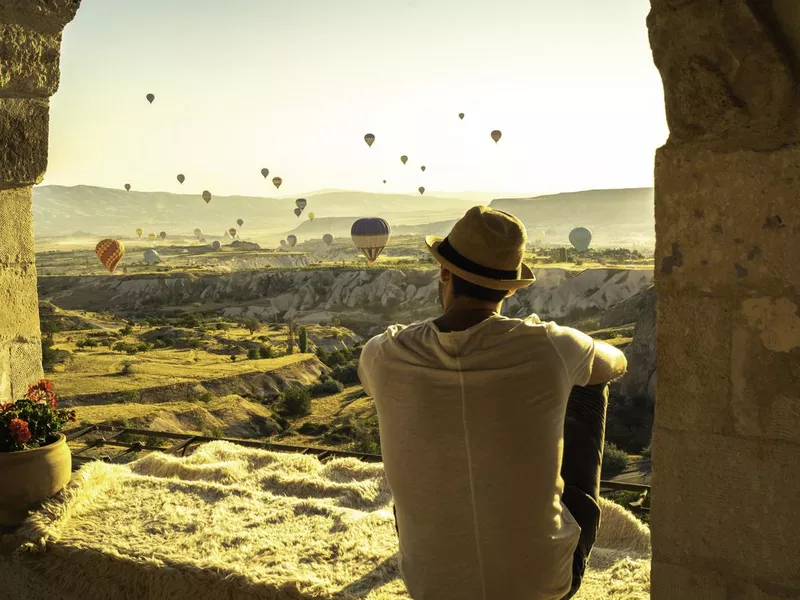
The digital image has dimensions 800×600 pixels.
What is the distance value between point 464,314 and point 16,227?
8.24 ft

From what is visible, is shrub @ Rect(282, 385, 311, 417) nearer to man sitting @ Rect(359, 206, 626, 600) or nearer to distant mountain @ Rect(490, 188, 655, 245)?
man sitting @ Rect(359, 206, 626, 600)

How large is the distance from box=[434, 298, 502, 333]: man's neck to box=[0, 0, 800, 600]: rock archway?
399 millimetres

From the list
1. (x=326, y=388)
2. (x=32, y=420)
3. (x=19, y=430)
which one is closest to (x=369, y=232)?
(x=326, y=388)

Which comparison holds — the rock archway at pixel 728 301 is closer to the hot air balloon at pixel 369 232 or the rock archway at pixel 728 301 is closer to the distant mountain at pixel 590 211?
the hot air balloon at pixel 369 232

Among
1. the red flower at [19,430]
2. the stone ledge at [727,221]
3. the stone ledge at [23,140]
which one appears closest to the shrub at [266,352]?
the stone ledge at [23,140]

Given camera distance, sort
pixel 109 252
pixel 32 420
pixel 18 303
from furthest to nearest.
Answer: pixel 109 252
pixel 18 303
pixel 32 420

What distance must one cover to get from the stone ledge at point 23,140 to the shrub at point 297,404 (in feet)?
54.3

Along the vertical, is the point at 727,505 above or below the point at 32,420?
above

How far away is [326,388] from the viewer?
22.7m

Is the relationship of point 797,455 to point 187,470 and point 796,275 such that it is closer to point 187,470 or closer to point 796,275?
point 796,275

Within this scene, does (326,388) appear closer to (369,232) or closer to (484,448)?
(369,232)

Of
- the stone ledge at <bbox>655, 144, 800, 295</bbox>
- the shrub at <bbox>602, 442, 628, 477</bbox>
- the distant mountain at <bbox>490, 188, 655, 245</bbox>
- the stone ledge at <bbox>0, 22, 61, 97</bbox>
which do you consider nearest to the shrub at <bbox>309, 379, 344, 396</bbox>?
the shrub at <bbox>602, 442, 628, 477</bbox>

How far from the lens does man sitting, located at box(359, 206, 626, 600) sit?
1562mm

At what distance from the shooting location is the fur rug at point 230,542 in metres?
2.40
